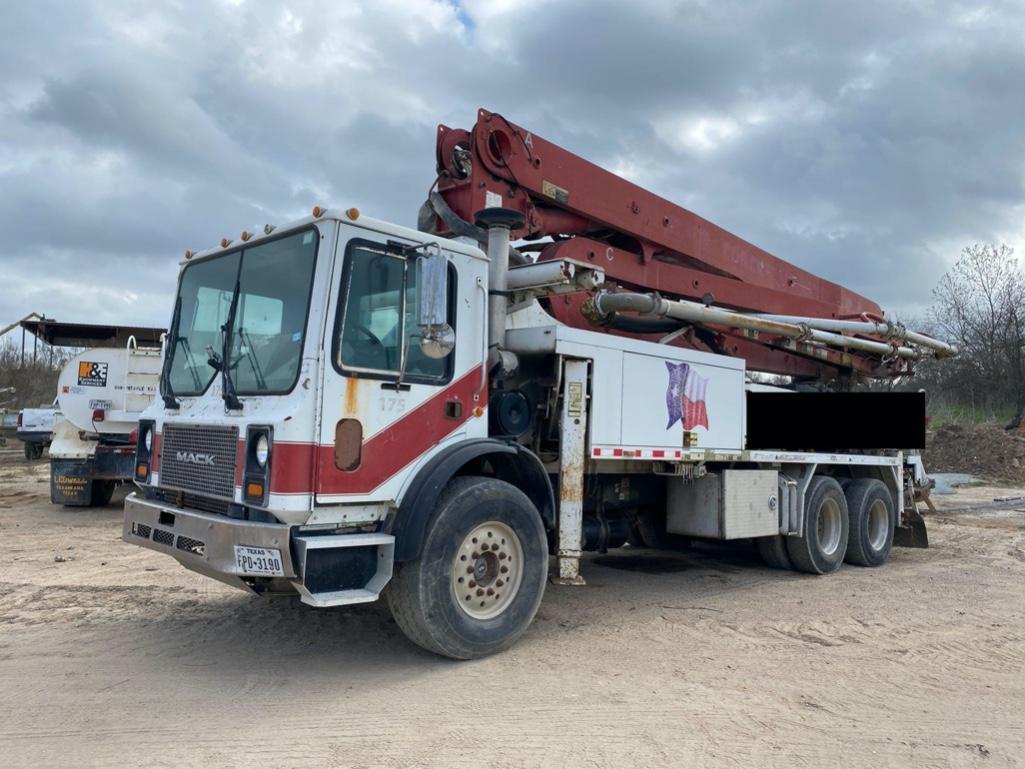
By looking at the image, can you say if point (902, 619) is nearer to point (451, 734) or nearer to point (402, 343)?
point (451, 734)

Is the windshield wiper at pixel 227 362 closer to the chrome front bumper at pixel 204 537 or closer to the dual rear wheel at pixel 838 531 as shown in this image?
A: the chrome front bumper at pixel 204 537

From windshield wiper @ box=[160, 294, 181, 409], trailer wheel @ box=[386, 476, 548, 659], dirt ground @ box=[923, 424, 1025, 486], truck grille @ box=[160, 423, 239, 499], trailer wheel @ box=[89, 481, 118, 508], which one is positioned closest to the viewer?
truck grille @ box=[160, 423, 239, 499]

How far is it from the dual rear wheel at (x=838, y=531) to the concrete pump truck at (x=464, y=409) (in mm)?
55

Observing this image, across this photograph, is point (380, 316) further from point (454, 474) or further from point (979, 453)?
point (979, 453)

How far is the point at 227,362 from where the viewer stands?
5102 mm

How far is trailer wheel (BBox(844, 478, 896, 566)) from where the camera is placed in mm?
9328

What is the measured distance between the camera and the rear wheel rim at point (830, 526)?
29.6ft

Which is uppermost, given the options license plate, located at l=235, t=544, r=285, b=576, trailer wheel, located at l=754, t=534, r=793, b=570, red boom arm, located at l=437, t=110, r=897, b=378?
red boom arm, located at l=437, t=110, r=897, b=378

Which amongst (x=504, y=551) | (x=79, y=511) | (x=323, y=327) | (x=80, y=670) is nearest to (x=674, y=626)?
(x=504, y=551)

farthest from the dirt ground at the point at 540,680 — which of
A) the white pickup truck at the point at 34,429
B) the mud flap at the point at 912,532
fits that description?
the white pickup truck at the point at 34,429

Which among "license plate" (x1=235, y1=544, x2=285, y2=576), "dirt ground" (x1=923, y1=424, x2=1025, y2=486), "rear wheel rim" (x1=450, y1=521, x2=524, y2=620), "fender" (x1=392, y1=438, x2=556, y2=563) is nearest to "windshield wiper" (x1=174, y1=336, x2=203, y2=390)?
"license plate" (x1=235, y1=544, x2=285, y2=576)

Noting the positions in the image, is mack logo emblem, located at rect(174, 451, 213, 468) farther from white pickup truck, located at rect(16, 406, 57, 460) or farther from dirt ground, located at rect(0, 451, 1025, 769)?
white pickup truck, located at rect(16, 406, 57, 460)

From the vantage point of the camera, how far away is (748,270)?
376 inches

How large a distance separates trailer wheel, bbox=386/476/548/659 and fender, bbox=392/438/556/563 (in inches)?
5.2
